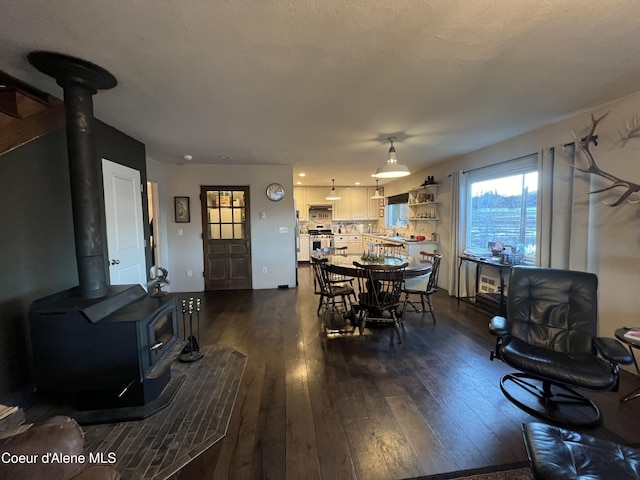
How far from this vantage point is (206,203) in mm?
5348

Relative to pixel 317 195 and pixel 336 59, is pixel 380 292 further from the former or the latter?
pixel 317 195

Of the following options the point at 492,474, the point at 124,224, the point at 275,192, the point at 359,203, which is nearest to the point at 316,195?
the point at 359,203

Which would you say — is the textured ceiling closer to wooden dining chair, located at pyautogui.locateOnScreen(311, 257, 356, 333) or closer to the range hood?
wooden dining chair, located at pyautogui.locateOnScreen(311, 257, 356, 333)

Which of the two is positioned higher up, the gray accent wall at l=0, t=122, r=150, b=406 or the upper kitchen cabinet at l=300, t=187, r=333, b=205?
the upper kitchen cabinet at l=300, t=187, r=333, b=205

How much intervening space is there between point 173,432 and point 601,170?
4.00m

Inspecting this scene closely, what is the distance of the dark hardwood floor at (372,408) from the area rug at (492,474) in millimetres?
35

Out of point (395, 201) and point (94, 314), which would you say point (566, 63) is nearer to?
point (94, 314)

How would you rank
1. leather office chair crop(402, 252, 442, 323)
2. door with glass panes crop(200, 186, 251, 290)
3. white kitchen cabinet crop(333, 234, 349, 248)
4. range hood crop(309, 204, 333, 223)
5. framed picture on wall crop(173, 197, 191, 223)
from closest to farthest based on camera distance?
1. leather office chair crop(402, 252, 442, 323)
2. framed picture on wall crop(173, 197, 191, 223)
3. door with glass panes crop(200, 186, 251, 290)
4. white kitchen cabinet crop(333, 234, 349, 248)
5. range hood crop(309, 204, 333, 223)

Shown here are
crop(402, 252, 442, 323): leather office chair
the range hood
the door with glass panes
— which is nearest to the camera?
crop(402, 252, 442, 323): leather office chair

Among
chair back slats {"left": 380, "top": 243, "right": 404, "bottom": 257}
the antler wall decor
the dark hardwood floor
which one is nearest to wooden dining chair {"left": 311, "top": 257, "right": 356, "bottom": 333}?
the dark hardwood floor

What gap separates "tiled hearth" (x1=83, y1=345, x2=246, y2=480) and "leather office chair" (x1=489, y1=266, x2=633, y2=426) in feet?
6.78

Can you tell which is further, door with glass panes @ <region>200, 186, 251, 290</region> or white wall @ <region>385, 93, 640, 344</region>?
door with glass panes @ <region>200, 186, 251, 290</region>

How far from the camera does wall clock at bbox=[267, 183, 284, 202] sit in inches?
212

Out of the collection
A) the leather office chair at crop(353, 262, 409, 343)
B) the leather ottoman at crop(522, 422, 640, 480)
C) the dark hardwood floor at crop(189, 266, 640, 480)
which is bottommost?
the dark hardwood floor at crop(189, 266, 640, 480)
